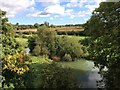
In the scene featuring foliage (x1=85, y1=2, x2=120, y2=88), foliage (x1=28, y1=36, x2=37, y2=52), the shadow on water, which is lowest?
the shadow on water

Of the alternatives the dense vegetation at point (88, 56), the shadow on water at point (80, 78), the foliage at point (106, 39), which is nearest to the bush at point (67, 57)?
the shadow on water at point (80, 78)

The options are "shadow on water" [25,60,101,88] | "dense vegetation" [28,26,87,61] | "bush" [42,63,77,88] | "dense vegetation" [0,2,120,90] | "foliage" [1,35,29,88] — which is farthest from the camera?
"dense vegetation" [28,26,87,61]

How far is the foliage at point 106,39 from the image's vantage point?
24.1 feet

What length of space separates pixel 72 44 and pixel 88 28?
12494mm

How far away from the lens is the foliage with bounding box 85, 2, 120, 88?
736 cm

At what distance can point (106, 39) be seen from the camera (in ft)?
24.3

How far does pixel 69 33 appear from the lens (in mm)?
22156

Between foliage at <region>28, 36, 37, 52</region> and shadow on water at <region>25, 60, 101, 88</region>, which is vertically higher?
foliage at <region>28, 36, 37, 52</region>

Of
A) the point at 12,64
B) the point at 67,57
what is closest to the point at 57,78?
the point at 12,64

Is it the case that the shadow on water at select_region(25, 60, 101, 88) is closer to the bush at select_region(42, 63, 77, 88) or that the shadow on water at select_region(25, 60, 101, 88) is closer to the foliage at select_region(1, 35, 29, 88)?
the bush at select_region(42, 63, 77, 88)

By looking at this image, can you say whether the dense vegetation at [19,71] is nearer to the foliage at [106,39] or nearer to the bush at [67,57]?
the foliage at [106,39]

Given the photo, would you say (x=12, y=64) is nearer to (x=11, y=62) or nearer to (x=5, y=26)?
(x=11, y=62)

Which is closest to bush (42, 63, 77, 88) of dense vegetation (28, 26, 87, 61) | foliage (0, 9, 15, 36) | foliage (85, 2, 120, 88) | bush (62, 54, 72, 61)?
foliage (85, 2, 120, 88)

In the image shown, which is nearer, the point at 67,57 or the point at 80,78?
the point at 80,78
